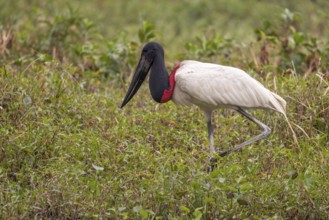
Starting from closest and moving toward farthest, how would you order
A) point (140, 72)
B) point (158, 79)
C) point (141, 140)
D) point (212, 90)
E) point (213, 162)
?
point (213, 162)
point (212, 90)
point (158, 79)
point (141, 140)
point (140, 72)

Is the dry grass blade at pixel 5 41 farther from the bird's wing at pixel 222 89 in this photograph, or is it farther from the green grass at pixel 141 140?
the bird's wing at pixel 222 89

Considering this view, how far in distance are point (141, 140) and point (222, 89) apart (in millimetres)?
886

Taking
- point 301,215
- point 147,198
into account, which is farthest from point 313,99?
point 147,198

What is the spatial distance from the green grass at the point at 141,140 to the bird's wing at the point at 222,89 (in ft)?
1.31

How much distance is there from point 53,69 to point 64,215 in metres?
2.90

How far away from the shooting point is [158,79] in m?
6.95

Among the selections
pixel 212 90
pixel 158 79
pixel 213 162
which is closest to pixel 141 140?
pixel 158 79

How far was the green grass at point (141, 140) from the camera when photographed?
18.1 ft

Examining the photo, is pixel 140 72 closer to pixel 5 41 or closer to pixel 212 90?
pixel 212 90

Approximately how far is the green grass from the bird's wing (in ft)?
1.31

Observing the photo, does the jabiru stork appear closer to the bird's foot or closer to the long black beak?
the bird's foot

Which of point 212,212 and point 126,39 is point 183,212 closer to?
point 212,212

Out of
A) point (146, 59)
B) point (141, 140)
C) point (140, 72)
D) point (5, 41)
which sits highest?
point (146, 59)

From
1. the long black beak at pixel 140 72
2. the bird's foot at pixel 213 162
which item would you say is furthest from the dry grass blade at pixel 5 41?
the bird's foot at pixel 213 162
